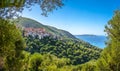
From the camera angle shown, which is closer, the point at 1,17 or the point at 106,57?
the point at 1,17

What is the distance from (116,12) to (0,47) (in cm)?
2463

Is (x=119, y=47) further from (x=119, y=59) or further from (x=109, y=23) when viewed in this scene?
(x=109, y=23)

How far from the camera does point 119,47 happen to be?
35.0 meters

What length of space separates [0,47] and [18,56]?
18.4 meters

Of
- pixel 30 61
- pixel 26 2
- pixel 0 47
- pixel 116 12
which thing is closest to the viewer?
pixel 26 2

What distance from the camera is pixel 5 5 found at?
12227mm

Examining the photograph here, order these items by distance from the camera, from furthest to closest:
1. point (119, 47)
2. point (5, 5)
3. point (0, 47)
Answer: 1. point (119, 47)
2. point (0, 47)
3. point (5, 5)

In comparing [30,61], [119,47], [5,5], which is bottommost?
[30,61]

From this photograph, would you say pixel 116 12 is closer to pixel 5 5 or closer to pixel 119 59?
pixel 119 59

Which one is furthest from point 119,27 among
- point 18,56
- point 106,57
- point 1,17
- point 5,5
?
point 5,5

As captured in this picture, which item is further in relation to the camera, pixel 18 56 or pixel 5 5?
pixel 18 56

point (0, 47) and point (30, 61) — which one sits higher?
point (0, 47)

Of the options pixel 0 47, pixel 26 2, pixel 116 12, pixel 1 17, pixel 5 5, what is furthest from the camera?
pixel 116 12

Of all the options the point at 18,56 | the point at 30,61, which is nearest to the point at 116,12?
the point at 18,56
